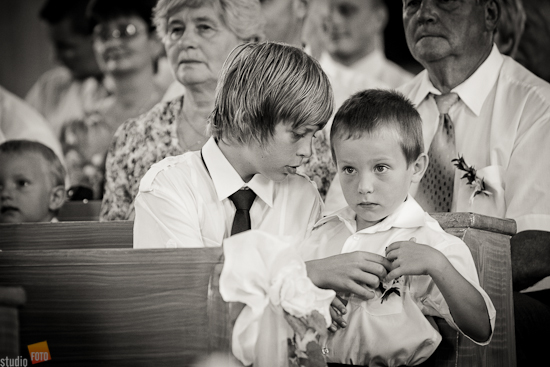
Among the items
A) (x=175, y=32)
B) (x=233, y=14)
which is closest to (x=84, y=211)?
(x=175, y=32)

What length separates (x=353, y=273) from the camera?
5.83 feet

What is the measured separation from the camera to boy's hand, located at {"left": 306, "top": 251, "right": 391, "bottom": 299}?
178 cm

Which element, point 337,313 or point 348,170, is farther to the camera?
point 348,170

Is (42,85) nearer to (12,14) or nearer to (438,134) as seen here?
(12,14)

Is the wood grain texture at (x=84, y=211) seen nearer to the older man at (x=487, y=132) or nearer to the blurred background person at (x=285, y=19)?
the blurred background person at (x=285, y=19)

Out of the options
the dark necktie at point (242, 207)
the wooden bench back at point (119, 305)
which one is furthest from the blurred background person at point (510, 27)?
A: the wooden bench back at point (119, 305)

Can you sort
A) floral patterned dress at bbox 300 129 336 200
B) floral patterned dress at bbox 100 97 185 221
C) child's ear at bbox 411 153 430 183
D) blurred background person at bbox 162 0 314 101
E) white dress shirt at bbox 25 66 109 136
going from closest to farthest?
child's ear at bbox 411 153 430 183
floral patterned dress at bbox 300 129 336 200
floral patterned dress at bbox 100 97 185 221
blurred background person at bbox 162 0 314 101
white dress shirt at bbox 25 66 109 136

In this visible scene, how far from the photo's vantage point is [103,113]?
185 inches

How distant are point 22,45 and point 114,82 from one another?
A: 0.75 m

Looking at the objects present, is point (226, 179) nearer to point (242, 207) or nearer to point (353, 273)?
point (242, 207)

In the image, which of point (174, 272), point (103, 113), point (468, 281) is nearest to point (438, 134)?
point (468, 281)

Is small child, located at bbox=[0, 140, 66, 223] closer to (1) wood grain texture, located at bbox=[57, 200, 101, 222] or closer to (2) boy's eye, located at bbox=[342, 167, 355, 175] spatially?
(1) wood grain texture, located at bbox=[57, 200, 101, 222]

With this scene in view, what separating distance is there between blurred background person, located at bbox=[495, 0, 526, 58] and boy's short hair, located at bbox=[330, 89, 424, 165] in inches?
80.5

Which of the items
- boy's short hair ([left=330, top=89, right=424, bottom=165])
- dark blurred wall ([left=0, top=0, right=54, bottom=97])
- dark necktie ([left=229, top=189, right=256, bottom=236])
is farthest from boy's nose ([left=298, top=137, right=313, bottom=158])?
dark blurred wall ([left=0, top=0, right=54, bottom=97])
